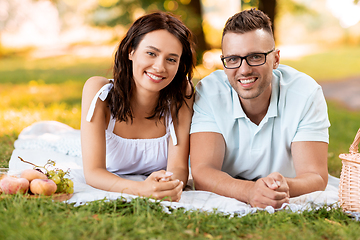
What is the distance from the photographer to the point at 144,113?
3.40 m

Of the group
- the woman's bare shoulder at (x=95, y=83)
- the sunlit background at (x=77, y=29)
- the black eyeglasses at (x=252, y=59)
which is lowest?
the woman's bare shoulder at (x=95, y=83)

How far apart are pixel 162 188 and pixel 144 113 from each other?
0.98 m

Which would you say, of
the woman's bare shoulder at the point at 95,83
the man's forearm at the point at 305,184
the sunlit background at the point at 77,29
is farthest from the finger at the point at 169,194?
the sunlit background at the point at 77,29

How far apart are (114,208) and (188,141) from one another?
1.12 meters

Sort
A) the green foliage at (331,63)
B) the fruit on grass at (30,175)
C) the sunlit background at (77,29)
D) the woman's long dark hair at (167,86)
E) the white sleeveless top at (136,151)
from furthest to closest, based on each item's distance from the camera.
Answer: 1. the sunlit background at (77,29)
2. the green foliage at (331,63)
3. the white sleeveless top at (136,151)
4. the woman's long dark hair at (167,86)
5. the fruit on grass at (30,175)

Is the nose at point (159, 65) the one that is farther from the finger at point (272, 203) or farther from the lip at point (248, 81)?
the finger at point (272, 203)

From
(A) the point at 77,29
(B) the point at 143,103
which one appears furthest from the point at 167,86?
(A) the point at 77,29

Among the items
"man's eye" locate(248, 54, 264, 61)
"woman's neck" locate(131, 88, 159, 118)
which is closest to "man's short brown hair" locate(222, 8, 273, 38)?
"man's eye" locate(248, 54, 264, 61)

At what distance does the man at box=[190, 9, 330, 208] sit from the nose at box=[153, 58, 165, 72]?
1.70 feet

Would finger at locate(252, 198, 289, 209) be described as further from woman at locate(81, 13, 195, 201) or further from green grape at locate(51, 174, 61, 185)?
green grape at locate(51, 174, 61, 185)

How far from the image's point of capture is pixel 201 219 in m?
2.35

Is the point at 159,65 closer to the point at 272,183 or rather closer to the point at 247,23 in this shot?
the point at 247,23

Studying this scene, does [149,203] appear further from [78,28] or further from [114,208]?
[78,28]

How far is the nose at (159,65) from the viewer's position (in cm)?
294
